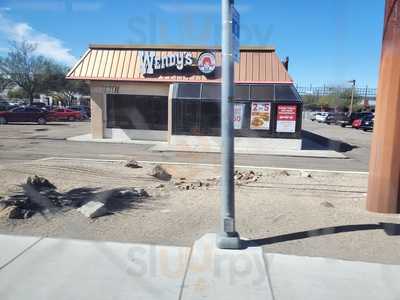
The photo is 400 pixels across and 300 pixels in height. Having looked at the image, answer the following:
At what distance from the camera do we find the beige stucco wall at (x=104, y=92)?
65.8 ft

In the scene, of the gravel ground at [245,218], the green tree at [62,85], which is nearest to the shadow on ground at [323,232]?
the gravel ground at [245,218]

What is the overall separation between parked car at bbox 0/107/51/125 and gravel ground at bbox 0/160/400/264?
23.3 metres

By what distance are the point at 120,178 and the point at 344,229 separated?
5408 mm

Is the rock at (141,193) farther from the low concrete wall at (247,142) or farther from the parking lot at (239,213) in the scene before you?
the low concrete wall at (247,142)

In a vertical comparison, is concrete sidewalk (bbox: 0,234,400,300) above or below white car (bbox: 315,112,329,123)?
above

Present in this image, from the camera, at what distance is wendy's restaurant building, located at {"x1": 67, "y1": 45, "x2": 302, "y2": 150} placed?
1814 cm

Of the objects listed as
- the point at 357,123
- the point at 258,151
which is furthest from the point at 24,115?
the point at 357,123

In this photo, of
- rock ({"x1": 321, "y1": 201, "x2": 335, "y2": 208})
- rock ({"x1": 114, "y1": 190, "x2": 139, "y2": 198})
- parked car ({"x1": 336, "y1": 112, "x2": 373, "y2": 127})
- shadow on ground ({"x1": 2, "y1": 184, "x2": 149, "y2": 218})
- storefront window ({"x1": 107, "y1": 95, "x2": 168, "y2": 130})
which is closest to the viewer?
shadow on ground ({"x1": 2, "y1": 184, "x2": 149, "y2": 218})

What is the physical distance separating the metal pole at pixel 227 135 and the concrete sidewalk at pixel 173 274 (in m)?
0.18

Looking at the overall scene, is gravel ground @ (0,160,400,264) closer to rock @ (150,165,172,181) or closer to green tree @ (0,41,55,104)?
rock @ (150,165,172,181)

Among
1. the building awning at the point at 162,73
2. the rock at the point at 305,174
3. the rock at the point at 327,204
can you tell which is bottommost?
the rock at the point at 305,174

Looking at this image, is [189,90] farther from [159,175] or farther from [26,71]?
[26,71]

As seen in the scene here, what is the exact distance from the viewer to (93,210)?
5512 mm

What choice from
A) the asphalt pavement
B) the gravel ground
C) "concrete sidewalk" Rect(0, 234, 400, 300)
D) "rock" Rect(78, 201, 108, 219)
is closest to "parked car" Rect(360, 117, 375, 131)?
the asphalt pavement
